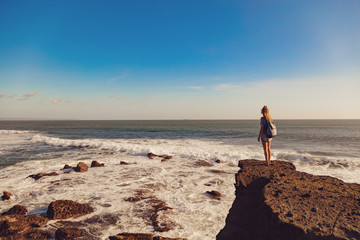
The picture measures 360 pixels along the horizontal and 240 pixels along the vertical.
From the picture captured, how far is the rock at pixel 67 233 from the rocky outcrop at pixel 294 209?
347 centimetres

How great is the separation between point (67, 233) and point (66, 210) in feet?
4.15

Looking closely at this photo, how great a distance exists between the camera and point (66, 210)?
571 centimetres

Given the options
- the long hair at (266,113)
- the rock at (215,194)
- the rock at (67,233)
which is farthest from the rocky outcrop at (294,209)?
the rock at (67,233)

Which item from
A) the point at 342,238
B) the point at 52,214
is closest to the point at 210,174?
the point at 52,214

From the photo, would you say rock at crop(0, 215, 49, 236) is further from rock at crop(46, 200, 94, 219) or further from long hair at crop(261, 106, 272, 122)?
long hair at crop(261, 106, 272, 122)

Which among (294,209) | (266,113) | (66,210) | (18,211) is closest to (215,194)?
(266,113)

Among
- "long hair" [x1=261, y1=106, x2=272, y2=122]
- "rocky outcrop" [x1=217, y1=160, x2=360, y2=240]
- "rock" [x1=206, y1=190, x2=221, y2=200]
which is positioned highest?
"long hair" [x1=261, y1=106, x2=272, y2=122]

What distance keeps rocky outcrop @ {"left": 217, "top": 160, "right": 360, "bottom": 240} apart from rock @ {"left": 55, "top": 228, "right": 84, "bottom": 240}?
347 cm

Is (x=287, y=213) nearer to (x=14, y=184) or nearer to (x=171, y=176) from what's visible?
(x=171, y=176)

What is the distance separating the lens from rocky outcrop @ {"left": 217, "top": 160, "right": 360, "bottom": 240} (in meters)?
2.11

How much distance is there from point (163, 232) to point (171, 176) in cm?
495

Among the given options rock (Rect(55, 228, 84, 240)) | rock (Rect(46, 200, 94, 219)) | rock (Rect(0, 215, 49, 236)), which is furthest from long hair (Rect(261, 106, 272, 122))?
rock (Rect(0, 215, 49, 236))

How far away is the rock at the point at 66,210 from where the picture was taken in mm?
5547

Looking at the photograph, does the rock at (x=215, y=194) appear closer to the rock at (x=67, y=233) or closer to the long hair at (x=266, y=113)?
the long hair at (x=266, y=113)
